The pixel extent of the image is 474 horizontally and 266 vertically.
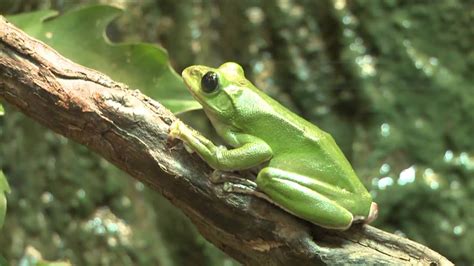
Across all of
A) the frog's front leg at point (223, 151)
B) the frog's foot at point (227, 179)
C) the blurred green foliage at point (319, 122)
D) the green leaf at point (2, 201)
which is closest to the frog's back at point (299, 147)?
the frog's front leg at point (223, 151)

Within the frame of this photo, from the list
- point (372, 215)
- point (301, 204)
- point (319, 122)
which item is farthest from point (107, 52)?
point (319, 122)

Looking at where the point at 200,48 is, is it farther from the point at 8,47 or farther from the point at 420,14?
the point at 8,47

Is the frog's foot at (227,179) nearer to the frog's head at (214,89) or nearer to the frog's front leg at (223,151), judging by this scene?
the frog's front leg at (223,151)

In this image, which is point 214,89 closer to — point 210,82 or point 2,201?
point 210,82

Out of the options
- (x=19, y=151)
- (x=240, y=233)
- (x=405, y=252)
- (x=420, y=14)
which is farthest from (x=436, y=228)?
(x=19, y=151)

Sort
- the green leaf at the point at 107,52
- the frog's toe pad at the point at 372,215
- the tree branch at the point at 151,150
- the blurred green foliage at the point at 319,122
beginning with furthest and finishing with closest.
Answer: the blurred green foliage at the point at 319,122 < the green leaf at the point at 107,52 < the frog's toe pad at the point at 372,215 < the tree branch at the point at 151,150

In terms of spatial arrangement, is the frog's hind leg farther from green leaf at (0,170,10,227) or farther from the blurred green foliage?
the blurred green foliage
